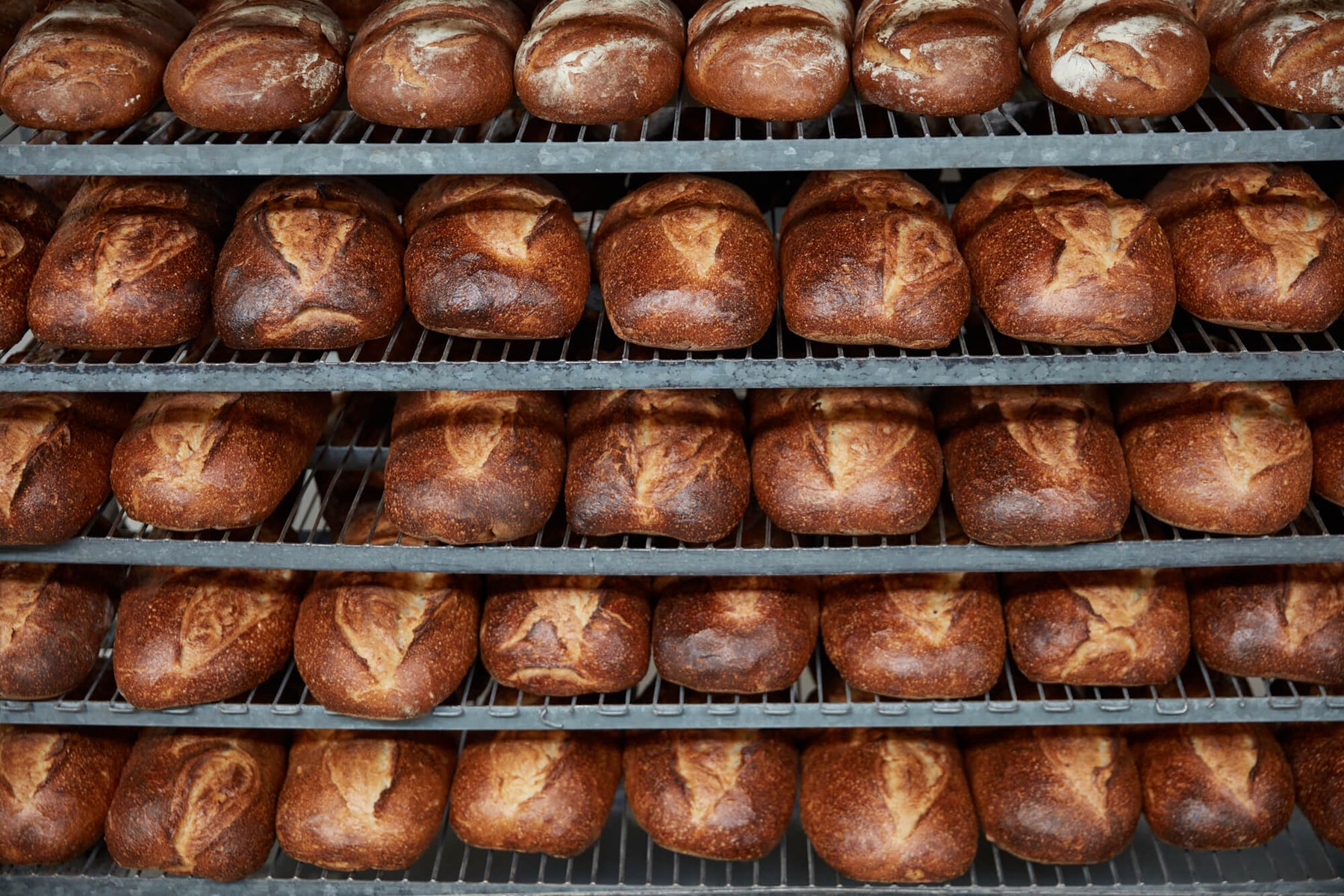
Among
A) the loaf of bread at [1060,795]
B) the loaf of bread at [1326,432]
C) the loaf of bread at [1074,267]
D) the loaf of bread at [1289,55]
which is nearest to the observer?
the loaf of bread at [1289,55]

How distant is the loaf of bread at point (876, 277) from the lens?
1.93m

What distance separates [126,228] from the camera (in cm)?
204

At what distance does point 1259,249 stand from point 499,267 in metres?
1.40

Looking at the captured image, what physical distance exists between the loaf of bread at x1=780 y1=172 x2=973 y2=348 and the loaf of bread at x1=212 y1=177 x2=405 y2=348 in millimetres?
784

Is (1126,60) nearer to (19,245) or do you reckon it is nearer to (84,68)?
(84,68)

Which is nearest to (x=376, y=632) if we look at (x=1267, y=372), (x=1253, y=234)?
(x=1267, y=372)

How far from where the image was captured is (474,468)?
6.91 ft

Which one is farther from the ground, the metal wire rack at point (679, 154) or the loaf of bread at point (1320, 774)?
the metal wire rack at point (679, 154)

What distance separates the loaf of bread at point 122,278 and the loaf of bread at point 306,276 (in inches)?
2.9

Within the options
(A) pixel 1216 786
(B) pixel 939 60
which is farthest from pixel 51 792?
(A) pixel 1216 786

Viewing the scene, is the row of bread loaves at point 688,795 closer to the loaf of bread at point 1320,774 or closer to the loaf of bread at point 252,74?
the loaf of bread at point 1320,774

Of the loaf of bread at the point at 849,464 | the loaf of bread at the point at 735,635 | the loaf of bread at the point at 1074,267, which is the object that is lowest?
the loaf of bread at the point at 735,635

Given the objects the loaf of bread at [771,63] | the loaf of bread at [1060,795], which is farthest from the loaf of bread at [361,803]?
the loaf of bread at [771,63]

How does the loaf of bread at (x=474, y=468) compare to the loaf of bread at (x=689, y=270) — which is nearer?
the loaf of bread at (x=689, y=270)
